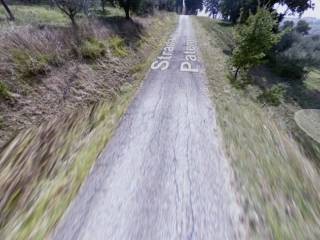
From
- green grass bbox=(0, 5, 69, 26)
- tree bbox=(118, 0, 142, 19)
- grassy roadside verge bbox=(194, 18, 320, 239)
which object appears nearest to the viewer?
grassy roadside verge bbox=(194, 18, 320, 239)

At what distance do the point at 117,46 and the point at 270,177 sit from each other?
11.0 meters

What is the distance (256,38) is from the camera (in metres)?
9.84

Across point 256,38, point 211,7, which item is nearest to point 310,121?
point 256,38

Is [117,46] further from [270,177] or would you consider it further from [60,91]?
[270,177]

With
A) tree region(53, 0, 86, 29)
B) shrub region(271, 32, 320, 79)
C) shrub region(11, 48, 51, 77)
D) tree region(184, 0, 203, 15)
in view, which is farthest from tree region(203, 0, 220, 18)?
shrub region(11, 48, 51, 77)

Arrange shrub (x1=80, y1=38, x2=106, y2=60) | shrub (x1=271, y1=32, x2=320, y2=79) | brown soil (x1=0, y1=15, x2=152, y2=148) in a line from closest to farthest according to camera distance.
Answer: brown soil (x1=0, y1=15, x2=152, y2=148), shrub (x1=80, y1=38, x2=106, y2=60), shrub (x1=271, y1=32, x2=320, y2=79)

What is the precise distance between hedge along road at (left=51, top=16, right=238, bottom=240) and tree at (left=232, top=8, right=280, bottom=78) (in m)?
5.67

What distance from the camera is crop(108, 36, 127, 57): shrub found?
11.2 m

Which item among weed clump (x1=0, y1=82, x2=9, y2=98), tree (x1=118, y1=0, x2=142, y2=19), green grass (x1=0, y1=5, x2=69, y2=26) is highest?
tree (x1=118, y1=0, x2=142, y2=19)

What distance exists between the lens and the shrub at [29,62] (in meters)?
6.41

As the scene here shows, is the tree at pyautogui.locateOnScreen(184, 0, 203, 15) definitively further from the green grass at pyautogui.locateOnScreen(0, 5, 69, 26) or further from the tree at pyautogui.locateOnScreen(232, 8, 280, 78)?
the tree at pyautogui.locateOnScreen(232, 8, 280, 78)

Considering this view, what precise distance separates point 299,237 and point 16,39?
998 cm

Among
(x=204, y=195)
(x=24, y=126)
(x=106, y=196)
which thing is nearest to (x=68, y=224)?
(x=106, y=196)

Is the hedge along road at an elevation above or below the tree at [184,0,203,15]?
below
